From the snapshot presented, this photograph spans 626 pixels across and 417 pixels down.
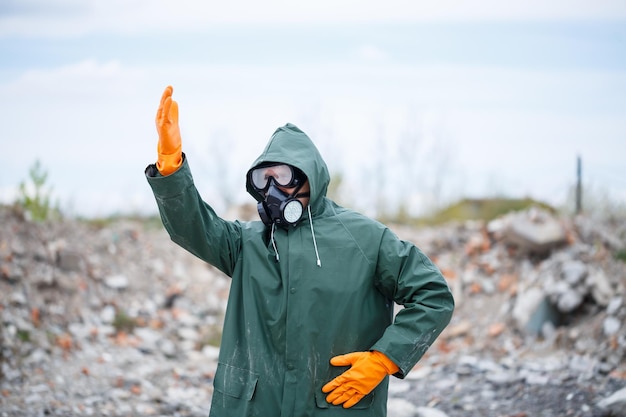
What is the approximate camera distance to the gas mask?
3.43 m

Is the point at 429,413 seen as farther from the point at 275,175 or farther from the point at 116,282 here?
the point at 116,282

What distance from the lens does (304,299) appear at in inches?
131

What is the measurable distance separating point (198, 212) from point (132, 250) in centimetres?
628

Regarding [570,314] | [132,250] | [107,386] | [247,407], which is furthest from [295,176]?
[132,250]

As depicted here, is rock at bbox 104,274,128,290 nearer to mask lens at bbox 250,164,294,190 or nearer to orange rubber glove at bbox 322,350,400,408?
mask lens at bbox 250,164,294,190

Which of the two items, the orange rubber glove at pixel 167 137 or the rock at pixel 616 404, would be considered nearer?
the orange rubber glove at pixel 167 137

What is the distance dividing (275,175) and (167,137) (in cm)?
58

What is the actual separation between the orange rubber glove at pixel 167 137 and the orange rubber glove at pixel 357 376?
3.65 ft

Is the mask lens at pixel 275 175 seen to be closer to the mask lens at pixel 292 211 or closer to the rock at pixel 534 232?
the mask lens at pixel 292 211

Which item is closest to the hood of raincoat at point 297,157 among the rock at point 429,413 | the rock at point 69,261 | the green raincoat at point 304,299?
the green raincoat at point 304,299

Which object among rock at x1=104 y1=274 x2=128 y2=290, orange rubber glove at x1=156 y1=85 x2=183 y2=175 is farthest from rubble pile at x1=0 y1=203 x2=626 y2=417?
orange rubber glove at x1=156 y1=85 x2=183 y2=175

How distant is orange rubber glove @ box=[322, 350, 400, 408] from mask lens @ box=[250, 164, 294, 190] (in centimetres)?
85

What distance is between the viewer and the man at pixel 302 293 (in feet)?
10.8

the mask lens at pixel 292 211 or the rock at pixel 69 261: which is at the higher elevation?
the mask lens at pixel 292 211
